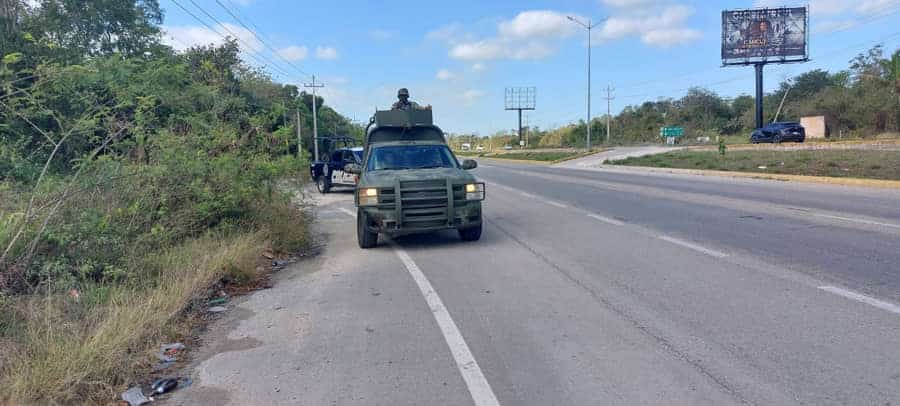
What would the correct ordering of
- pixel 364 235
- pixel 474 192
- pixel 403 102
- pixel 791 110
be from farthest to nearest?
pixel 791 110 → pixel 403 102 → pixel 364 235 → pixel 474 192

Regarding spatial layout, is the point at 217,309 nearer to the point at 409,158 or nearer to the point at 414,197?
the point at 414,197

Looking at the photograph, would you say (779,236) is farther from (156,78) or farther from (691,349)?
(156,78)

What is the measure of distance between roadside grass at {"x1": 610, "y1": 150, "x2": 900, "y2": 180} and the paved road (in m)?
13.9

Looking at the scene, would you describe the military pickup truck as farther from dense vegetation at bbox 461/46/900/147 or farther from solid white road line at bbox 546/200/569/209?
dense vegetation at bbox 461/46/900/147

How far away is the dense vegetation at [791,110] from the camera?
170 ft

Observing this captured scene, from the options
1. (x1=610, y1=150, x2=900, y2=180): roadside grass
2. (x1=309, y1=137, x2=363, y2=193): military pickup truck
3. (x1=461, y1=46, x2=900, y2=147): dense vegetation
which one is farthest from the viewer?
(x1=461, y1=46, x2=900, y2=147): dense vegetation

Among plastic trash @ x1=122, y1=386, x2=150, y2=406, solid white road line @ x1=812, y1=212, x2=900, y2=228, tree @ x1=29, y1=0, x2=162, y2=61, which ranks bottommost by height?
plastic trash @ x1=122, y1=386, x2=150, y2=406

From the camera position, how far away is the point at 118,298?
5.95m

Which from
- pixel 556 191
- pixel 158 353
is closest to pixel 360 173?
pixel 158 353

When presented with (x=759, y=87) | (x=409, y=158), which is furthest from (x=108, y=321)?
(x=759, y=87)

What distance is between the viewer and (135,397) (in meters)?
4.27

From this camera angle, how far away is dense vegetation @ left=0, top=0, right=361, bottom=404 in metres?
Answer: 4.68

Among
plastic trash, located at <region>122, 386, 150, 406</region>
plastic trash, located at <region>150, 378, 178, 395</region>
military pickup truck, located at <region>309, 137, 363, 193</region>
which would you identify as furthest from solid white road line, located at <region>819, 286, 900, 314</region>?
military pickup truck, located at <region>309, 137, 363, 193</region>

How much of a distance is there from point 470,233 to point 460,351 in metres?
5.40
